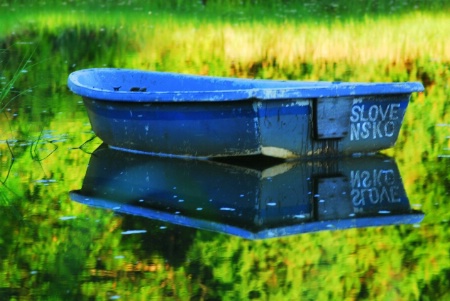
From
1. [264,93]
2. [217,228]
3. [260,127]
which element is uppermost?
[264,93]

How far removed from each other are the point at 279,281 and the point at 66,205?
7.79 feet

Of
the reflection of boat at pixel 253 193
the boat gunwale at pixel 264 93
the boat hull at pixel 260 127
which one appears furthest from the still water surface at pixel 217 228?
the boat gunwale at pixel 264 93

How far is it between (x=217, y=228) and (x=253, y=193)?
1.11 meters

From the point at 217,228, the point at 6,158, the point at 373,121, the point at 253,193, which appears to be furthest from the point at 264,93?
the point at 6,158

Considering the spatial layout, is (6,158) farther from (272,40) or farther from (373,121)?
(272,40)

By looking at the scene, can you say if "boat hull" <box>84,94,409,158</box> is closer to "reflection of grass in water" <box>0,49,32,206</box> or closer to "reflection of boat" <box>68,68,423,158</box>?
"reflection of boat" <box>68,68,423,158</box>

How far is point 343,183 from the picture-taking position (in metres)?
8.46

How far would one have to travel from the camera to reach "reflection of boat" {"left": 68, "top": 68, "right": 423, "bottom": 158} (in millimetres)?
8984

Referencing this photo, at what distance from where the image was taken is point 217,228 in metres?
7.09

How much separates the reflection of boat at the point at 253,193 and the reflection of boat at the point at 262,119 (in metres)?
0.14

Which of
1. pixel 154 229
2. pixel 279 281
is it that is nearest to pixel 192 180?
pixel 154 229

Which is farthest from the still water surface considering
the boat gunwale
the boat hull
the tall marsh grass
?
the tall marsh grass

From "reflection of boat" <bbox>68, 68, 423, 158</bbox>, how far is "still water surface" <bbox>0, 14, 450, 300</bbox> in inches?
6.1

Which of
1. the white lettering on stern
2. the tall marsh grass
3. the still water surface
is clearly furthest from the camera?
the tall marsh grass
